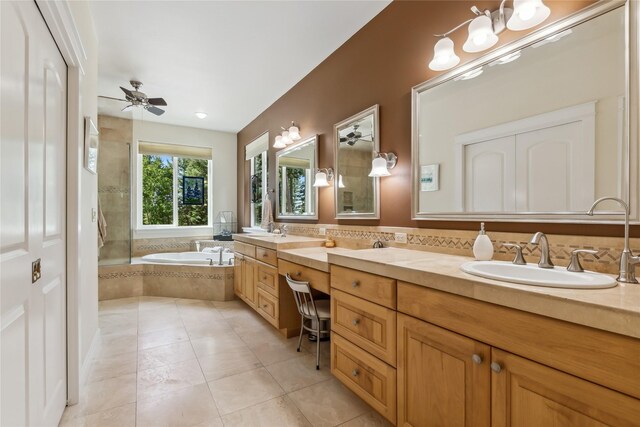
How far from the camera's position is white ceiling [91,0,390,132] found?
228 cm

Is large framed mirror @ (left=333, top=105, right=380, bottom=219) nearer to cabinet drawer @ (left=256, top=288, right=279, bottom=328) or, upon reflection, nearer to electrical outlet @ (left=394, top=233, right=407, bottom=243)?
electrical outlet @ (left=394, top=233, right=407, bottom=243)

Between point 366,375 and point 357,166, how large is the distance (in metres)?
1.62

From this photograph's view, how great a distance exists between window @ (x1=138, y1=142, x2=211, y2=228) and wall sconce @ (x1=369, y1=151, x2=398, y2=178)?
4091mm

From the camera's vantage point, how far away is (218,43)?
2713 millimetres

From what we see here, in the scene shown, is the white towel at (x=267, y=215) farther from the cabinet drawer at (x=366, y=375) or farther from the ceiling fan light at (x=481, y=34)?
the ceiling fan light at (x=481, y=34)

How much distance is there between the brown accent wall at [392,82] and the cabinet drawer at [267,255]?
0.65 meters

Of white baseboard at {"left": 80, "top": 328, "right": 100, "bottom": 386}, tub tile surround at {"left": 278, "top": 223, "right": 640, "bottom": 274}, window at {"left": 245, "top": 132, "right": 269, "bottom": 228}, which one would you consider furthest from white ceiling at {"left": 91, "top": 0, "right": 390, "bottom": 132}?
white baseboard at {"left": 80, "top": 328, "right": 100, "bottom": 386}

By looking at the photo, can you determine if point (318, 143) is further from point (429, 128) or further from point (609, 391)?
point (609, 391)

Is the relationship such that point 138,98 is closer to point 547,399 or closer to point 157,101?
point 157,101

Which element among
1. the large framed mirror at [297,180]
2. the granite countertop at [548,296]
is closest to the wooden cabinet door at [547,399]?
the granite countertop at [548,296]

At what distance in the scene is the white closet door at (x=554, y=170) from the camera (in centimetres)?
127

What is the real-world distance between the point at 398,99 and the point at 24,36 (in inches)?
79.3

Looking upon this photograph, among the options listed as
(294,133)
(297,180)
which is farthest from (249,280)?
(294,133)

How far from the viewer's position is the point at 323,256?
7.12ft
